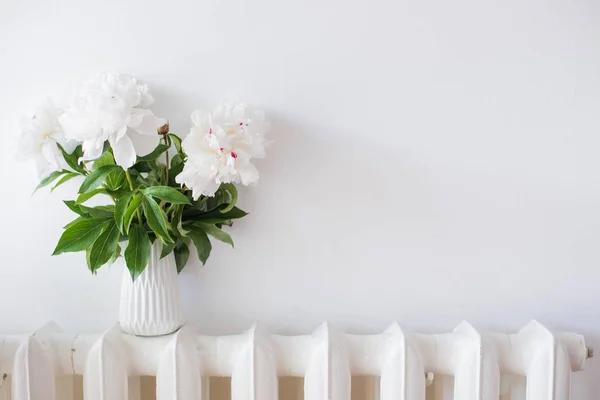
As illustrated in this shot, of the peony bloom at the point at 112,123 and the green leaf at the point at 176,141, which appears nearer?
the peony bloom at the point at 112,123

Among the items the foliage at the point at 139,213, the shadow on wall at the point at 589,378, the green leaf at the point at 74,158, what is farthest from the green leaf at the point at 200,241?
the shadow on wall at the point at 589,378

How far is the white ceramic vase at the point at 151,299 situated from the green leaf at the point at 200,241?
5cm

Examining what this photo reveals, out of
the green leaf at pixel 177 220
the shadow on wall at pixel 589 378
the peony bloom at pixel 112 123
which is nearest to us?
the peony bloom at pixel 112 123

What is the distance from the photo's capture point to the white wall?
40.2 inches

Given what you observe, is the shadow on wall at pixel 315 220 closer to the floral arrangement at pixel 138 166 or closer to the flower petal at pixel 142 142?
the floral arrangement at pixel 138 166

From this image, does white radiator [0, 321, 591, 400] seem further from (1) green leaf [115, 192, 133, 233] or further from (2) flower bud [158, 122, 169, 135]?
(2) flower bud [158, 122, 169, 135]

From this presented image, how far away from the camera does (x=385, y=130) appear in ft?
3.40

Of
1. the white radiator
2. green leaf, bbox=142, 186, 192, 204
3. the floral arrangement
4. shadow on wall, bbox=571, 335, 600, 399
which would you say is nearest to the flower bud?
the floral arrangement

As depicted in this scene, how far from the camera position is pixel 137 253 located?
907mm

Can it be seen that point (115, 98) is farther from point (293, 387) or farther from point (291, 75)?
point (293, 387)

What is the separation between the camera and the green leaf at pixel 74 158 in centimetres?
95

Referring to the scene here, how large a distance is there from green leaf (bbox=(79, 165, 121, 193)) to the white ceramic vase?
0.14 metres

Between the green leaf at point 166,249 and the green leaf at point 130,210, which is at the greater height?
the green leaf at point 130,210

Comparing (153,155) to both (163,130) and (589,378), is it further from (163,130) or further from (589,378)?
(589,378)
